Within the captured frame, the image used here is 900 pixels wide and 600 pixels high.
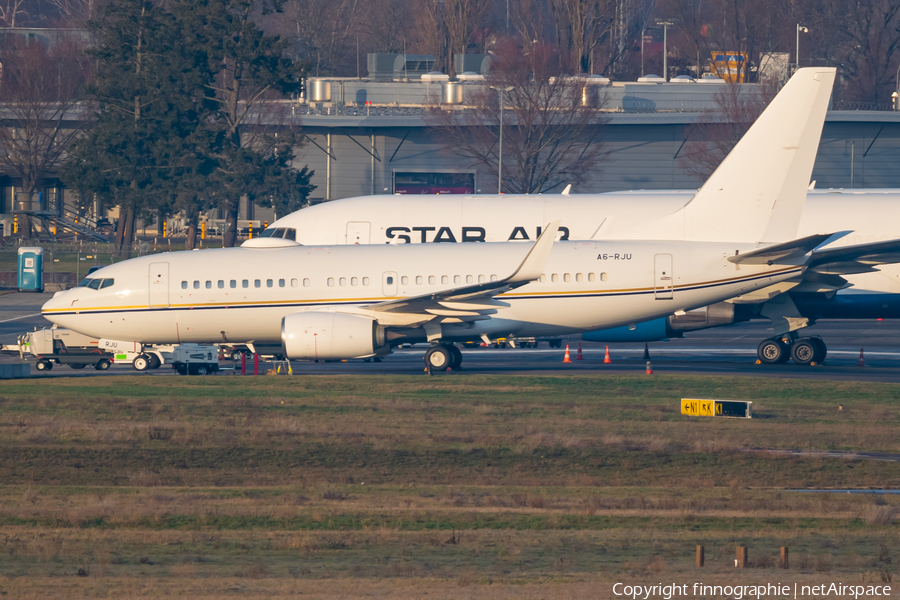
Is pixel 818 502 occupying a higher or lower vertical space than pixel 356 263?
lower

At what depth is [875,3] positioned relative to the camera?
135m

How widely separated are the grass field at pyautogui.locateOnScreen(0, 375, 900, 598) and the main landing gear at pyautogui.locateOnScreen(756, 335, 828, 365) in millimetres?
5836

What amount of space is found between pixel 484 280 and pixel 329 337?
4833mm

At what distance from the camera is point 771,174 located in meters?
33.2

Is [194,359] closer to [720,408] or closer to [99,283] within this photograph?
[99,283]

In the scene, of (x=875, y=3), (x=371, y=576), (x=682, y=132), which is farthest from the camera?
(x=875, y=3)

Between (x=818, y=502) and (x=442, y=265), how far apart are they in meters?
17.7

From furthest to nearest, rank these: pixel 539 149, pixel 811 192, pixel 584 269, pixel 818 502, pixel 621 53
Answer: pixel 621 53 < pixel 539 149 < pixel 811 192 < pixel 584 269 < pixel 818 502

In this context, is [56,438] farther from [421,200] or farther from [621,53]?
A: [621,53]

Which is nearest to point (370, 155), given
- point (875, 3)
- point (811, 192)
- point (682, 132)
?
point (682, 132)

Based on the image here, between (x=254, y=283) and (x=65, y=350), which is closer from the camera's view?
(x=254, y=283)

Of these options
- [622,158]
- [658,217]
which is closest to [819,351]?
[658,217]

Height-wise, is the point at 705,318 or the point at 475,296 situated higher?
the point at 475,296

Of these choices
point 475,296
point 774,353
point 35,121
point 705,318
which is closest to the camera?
point 475,296
